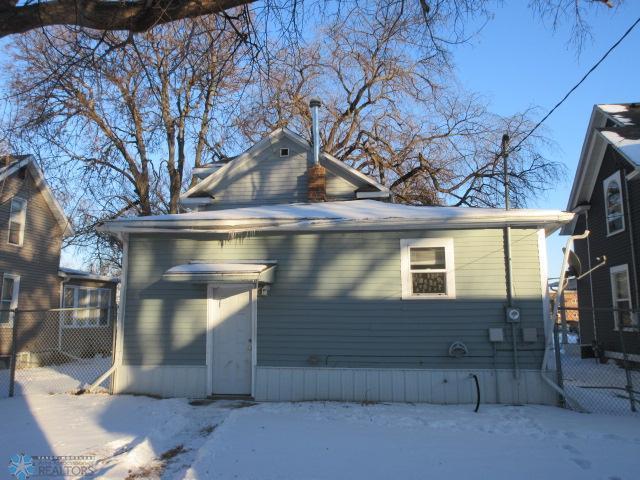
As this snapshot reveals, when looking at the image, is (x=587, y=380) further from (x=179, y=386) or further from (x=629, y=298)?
(x=179, y=386)

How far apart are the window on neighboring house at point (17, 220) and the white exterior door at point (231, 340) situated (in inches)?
420

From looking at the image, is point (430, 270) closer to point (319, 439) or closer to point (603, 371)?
point (319, 439)

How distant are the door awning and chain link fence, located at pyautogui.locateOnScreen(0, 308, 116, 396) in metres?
3.75

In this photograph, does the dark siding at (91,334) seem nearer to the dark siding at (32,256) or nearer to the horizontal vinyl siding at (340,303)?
the dark siding at (32,256)

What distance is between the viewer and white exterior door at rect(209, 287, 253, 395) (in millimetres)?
9336

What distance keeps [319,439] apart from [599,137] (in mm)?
13507

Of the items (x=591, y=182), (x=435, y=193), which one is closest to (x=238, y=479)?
(x=591, y=182)

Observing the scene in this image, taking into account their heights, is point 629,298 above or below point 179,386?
above

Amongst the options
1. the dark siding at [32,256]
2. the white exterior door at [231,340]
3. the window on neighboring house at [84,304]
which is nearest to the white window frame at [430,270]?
the white exterior door at [231,340]

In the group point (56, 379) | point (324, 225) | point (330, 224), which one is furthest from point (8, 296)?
point (330, 224)

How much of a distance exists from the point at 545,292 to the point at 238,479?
6.37m

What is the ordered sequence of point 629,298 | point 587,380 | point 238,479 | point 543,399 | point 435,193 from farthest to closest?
point 435,193 < point 629,298 < point 587,380 < point 543,399 < point 238,479

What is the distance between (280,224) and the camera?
9430 mm

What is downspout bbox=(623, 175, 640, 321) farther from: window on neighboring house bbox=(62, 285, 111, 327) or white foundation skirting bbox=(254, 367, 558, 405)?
window on neighboring house bbox=(62, 285, 111, 327)
